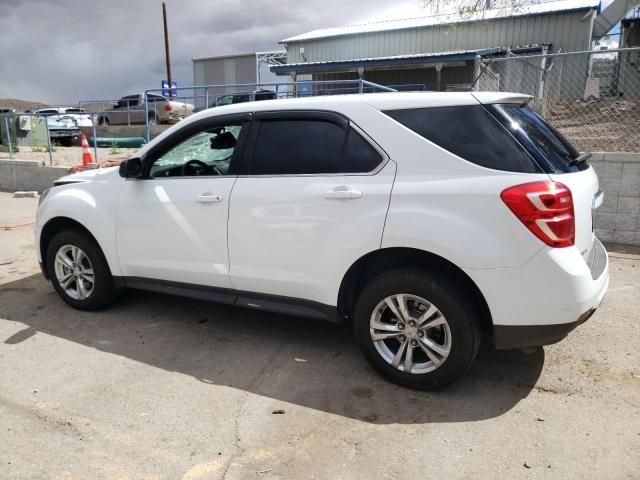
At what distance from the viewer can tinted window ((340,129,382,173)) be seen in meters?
3.22

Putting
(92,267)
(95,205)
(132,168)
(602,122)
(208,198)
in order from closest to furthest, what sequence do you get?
(208,198), (132,168), (95,205), (92,267), (602,122)

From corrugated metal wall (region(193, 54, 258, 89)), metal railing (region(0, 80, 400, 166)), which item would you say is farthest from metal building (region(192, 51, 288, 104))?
metal railing (region(0, 80, 400, 166))

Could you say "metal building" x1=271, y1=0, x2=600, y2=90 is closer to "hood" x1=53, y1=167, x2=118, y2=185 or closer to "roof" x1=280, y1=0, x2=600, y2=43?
"roof" x1=280, y1=0, x2=600, y2=43

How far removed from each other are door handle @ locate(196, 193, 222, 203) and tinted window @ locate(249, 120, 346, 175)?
309 mm

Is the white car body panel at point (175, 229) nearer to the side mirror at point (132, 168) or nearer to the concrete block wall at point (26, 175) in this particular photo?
the side mirror at point (132, 168)

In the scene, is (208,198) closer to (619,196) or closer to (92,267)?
(92,267)

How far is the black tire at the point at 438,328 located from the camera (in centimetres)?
297

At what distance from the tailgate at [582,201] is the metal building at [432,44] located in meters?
16.1

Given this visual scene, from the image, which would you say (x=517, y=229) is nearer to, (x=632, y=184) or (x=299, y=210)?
(x=299, y=210)

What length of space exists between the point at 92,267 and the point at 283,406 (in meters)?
2.29

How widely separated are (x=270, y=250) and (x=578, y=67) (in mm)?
15411

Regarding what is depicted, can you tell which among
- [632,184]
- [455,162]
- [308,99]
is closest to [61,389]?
[308,99]

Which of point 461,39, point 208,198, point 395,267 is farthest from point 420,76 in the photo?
point 395,267

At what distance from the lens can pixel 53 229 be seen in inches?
183
